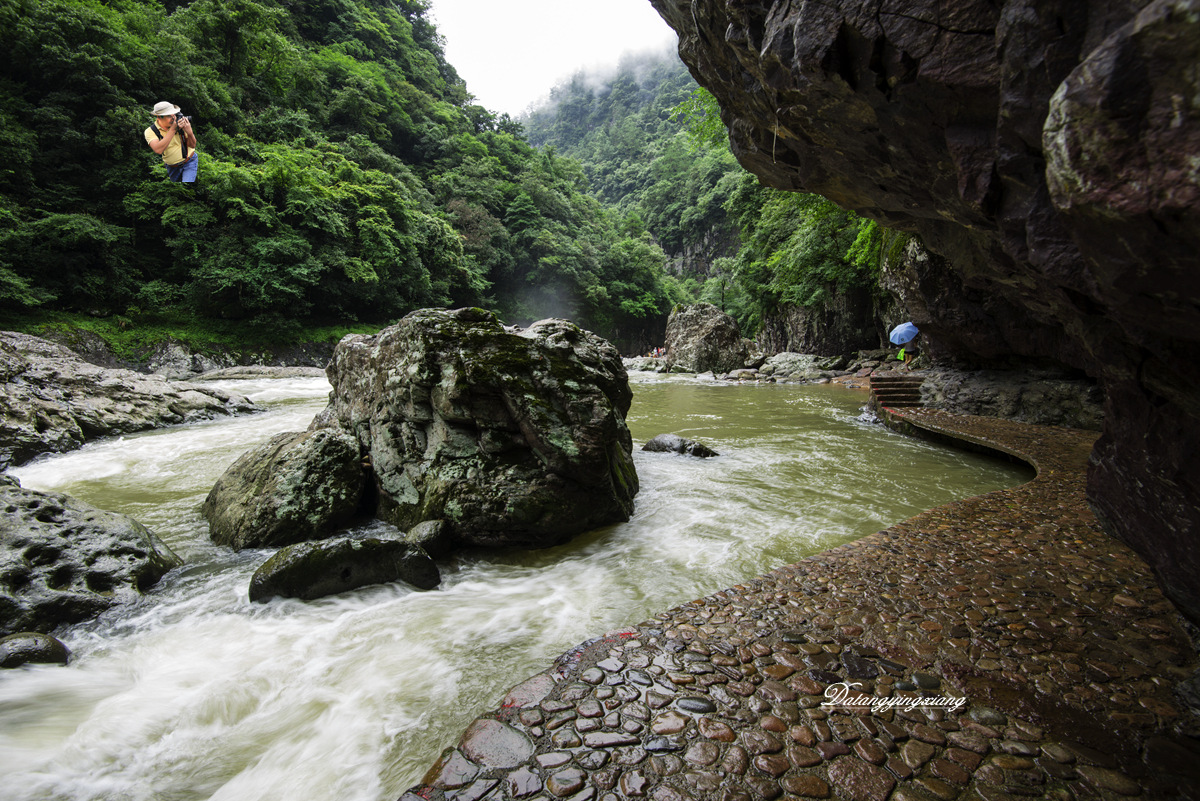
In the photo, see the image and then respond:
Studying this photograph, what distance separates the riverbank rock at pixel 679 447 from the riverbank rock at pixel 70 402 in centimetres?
1007

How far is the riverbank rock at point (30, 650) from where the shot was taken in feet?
9.20

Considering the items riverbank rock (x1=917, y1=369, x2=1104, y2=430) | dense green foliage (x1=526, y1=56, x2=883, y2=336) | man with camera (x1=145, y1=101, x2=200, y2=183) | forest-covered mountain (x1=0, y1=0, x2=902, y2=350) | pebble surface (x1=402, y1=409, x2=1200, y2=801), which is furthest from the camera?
forest-covered mountain (x1=0, y1=0, x2=902, y2=350)

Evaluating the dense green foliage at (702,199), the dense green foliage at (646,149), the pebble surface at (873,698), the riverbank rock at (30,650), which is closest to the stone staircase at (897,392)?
the dense green foliage at (702,199)

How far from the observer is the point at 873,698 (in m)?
2.17

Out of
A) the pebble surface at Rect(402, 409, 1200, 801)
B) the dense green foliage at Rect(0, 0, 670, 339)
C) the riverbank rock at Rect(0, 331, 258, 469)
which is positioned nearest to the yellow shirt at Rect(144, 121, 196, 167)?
the riverbank rock at Rect(0, 331, 258, 469)

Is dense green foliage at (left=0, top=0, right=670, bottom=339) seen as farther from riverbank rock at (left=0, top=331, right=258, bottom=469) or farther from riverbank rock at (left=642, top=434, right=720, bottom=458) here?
riverbank rock at (left=642, top=434, right=720, bottom=458)

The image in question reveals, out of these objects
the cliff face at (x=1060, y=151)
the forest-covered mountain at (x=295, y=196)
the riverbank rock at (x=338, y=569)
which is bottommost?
the riverbank rock at (x=338, y=569)

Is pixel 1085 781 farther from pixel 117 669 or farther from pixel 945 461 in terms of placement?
pixel 945 461

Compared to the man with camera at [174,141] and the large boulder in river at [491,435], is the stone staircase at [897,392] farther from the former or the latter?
the man with camera at [174,141]

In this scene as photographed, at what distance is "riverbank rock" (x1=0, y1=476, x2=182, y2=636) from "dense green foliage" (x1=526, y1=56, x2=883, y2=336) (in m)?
9.93

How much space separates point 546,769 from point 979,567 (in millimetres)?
3360

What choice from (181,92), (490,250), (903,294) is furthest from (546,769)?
(490,250)

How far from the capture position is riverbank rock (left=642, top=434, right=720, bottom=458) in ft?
27.3

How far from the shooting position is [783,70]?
4109 millimetres
